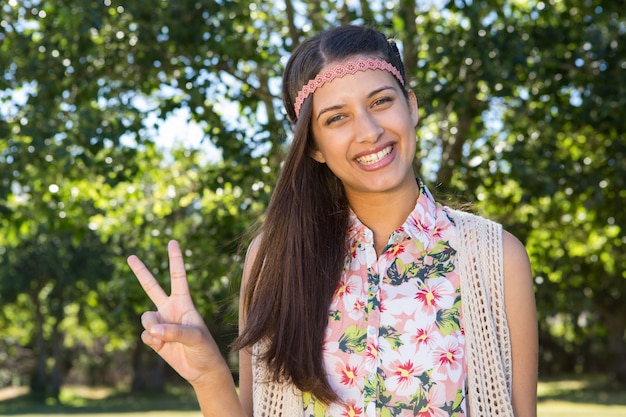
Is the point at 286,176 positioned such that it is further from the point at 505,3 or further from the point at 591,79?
the point at 505,3

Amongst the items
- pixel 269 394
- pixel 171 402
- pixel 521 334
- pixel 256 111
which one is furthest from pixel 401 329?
pixel 171 402

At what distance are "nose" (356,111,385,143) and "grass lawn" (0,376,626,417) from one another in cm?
1635

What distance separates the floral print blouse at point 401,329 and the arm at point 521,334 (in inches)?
5.2

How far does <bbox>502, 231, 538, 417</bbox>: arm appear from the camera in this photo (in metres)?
2.48

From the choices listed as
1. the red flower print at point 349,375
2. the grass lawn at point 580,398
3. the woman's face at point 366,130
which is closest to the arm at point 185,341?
the red flower print at point 349,375

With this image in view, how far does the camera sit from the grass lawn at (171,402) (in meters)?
20.4

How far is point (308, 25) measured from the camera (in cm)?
775

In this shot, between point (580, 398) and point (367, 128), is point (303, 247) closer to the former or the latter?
point (367, 128)

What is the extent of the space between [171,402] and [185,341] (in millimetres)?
26261

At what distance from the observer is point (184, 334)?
228 cm

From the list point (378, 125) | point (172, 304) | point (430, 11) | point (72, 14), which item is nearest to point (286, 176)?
point (378, 125)

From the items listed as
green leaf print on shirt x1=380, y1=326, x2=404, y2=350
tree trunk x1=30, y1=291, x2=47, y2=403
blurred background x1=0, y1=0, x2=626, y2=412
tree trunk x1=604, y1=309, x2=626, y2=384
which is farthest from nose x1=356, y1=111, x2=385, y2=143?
tree trunk x1=30, y1=291, x2=47, y2=403

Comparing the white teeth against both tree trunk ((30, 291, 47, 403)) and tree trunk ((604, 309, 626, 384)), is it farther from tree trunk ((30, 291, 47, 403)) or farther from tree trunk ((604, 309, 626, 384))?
tree trunk ((30, 291, 47, 403))

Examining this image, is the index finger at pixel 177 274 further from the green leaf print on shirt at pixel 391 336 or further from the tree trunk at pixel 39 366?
the tree trunk at pixel 39 366
